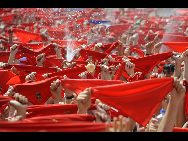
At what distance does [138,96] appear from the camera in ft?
13.6

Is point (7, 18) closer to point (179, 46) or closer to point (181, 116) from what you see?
point (179, 46)

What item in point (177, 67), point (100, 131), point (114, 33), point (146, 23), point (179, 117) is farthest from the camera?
point (146, 23)

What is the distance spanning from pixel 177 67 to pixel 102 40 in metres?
6.76

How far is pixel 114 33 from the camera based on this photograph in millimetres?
14531

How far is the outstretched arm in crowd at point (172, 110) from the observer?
3.78 meters

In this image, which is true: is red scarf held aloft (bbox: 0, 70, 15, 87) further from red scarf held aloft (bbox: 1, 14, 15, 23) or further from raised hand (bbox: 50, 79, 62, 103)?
red scarf held aloft (bbox: 1, 14, 15, 23)

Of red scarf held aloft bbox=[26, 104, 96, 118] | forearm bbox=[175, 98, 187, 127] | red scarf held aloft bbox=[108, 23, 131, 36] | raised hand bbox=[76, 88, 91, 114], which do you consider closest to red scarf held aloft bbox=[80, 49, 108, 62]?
forearm bbox=[175, 98, 187, 127]

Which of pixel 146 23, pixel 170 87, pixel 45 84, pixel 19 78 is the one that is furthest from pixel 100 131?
pixel 146 23

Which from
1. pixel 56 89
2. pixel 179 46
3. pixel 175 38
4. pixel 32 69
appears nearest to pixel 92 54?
pixel 32 69

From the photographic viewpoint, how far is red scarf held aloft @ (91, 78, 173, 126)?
4062 millimetres

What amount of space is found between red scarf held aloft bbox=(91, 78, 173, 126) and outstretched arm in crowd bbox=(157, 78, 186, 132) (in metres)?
0.17

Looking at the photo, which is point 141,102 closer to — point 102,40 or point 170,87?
point 170,87

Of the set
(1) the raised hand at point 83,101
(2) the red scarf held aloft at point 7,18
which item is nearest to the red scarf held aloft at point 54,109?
(1) the raised hand at point 83,101

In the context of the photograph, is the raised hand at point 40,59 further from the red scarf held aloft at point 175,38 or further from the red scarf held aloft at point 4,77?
the red scarf held aloft at point 175,38
